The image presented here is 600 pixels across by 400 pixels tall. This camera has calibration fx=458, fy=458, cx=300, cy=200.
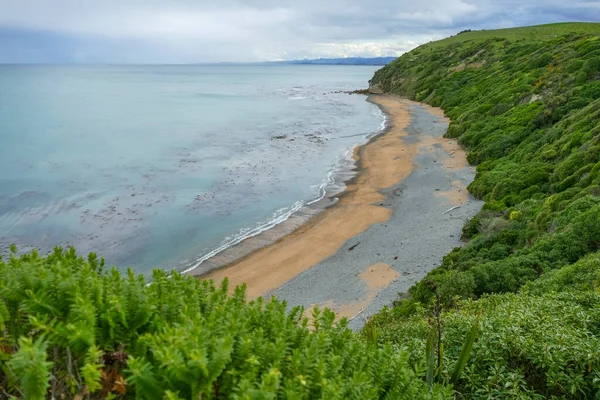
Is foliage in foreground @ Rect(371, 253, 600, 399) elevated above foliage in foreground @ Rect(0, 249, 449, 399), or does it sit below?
below

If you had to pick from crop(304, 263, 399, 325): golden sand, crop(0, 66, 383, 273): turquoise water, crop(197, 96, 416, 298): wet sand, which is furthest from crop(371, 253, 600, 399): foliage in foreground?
crop(0, 66, 383, 273): turquoise water

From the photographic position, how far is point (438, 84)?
72250mm

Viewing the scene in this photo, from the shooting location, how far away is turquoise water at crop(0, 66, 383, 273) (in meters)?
24.4

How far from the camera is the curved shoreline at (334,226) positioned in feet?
65.1

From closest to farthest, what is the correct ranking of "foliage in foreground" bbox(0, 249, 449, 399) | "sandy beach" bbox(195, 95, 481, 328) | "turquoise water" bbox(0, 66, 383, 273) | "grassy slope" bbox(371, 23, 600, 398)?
"foliage in foreground" bbox(0, 249, 449, 399)
"grassy slope" bbox(371, 23, 600, 398)
"sandy beach" bbox(195, 95, 481, 328)
"turquoise water" bbox(0, 66, 383, 273)

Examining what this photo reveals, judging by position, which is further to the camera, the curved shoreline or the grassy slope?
the curved shoreline

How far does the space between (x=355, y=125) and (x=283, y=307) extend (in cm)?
5688

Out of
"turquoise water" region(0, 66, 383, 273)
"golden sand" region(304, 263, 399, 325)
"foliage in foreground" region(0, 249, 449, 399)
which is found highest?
"foliage in foreground" region(0, 249, 449, 399)

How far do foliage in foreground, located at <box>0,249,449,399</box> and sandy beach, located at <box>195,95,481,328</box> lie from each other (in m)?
10.9

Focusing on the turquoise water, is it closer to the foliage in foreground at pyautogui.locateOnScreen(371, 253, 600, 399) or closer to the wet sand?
the wet sand

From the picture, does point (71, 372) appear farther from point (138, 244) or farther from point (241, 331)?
point (138, 244)

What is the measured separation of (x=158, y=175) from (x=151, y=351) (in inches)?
1383

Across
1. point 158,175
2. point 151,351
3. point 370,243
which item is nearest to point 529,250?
point 370,243

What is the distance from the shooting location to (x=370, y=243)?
22.0 meters
